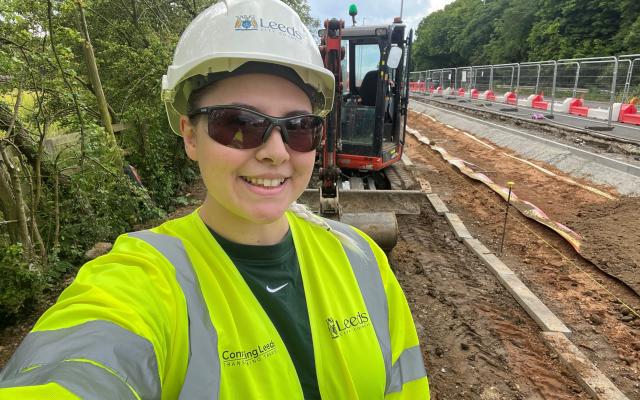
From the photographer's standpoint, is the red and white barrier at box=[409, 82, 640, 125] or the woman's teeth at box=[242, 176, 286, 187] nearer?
the woman's teeth at box=[242, 176, 286, 187]

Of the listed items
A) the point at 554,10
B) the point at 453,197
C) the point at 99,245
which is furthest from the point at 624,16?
the point at 99,245

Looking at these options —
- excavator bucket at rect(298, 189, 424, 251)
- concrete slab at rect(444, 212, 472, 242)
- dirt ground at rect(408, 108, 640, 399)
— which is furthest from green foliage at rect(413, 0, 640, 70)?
excavator bucket at rect(298, 189, 424, 251)

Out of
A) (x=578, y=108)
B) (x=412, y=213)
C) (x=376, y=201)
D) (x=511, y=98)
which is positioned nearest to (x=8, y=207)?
(x=376, y=201)

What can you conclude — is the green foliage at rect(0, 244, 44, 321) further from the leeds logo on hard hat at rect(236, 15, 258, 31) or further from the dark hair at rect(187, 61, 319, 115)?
the leeds logo on hard hat at rect(236, 15, 258, 31)

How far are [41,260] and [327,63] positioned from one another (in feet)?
14.6

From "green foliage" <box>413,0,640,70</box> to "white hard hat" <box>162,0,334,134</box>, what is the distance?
3493 centimetres

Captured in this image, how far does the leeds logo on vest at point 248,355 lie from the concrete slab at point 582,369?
3.31 m

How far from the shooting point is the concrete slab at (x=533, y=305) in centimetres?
404

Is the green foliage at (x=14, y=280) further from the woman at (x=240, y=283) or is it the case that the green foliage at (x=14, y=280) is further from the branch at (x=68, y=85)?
the woman at (x=240, y=283)

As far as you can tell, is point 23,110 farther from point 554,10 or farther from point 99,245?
point 554,10

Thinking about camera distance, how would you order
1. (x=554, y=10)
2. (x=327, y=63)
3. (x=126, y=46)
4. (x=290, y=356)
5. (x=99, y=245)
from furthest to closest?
1. (x=554, y=10)
2. (x=126, y=46)
3. (x=327, y=63)
4. (x=99, y=245)
5. (x=290, y=356)

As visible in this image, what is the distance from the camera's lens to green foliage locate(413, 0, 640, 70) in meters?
30.5

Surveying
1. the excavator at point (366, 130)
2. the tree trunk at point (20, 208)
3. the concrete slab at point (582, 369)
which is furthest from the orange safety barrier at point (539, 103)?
the tree trunk at point (20, 208)

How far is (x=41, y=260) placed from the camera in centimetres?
451
